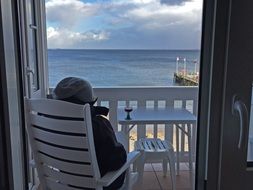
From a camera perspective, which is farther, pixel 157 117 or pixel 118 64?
pixel 118 64

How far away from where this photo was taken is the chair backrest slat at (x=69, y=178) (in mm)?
1558

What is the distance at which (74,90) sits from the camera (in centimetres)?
166

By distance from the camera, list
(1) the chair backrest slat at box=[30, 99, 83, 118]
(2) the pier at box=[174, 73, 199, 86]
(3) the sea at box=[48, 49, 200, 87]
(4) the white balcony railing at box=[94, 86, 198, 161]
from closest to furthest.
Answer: (1) the chair backrest slat at box=[30, 99, 83, 118] < (4) the white balcony railing at box=[94, 86, 198, 161] < (2) the pier at box=[174, 73, 199, 86] < (3) the sea at box=[48, 49, 200, 87]

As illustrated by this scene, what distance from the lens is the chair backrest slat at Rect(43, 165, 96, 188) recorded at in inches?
61.3

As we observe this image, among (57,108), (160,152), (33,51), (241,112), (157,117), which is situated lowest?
(160,152)

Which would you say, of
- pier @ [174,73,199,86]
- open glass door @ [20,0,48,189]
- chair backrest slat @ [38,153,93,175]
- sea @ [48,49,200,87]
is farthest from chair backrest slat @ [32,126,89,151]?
sea @ [48,49,200,87]

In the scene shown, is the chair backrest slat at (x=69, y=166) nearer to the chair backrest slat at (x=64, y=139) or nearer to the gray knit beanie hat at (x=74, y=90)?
the chair backrest slat at (x=64, y=139)

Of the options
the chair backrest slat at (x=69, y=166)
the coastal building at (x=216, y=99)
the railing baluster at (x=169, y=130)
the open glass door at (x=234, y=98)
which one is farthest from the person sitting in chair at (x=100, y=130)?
the railing baluster at (x=169, y=130)

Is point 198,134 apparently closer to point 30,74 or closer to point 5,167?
point 5,167

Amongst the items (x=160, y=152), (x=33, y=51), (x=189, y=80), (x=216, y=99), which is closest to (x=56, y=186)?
(x=160, y=152)

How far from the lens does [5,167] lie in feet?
2.81

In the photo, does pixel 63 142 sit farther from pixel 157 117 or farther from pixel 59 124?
pixel 157 117

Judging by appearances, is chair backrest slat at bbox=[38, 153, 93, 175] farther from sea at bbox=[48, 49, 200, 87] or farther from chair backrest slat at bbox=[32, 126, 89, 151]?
sea at bbox=[48, 49, 200, 87]

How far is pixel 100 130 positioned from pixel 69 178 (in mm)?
326
